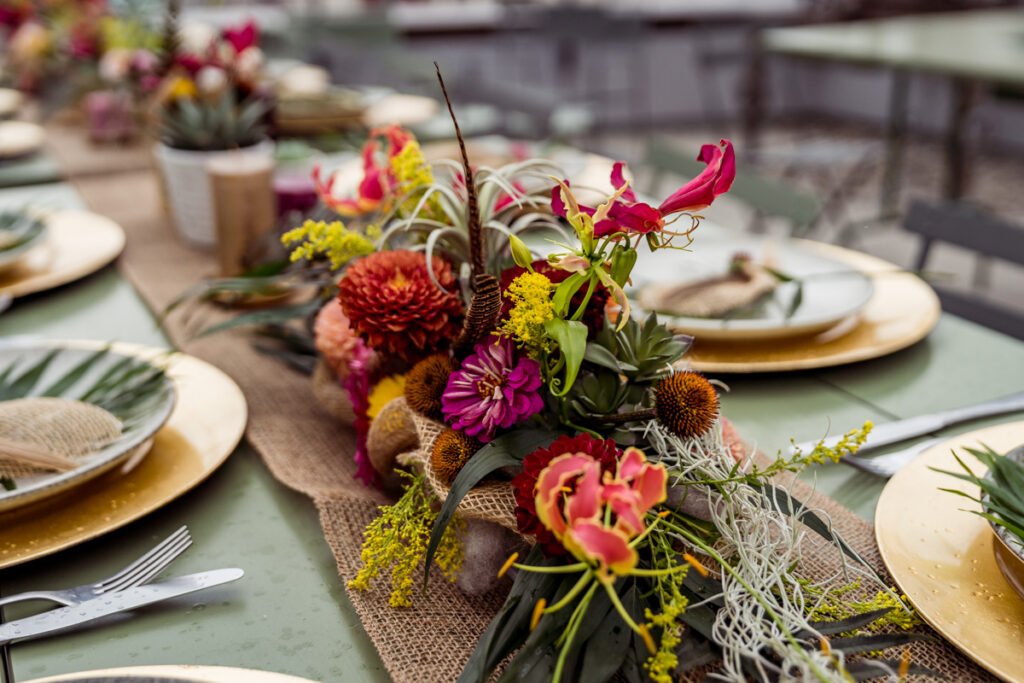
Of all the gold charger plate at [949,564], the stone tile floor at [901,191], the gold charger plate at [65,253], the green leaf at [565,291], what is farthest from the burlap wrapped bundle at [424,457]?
the stone tile floor at [901,191]

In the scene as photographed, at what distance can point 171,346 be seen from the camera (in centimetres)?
94

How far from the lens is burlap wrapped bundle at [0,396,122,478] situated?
2.07ft

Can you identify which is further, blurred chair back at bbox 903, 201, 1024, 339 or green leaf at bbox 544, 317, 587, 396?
blurred chair back at bbox 903, 201, 1024, 339

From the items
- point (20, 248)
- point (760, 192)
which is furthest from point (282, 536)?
point (760, 192)

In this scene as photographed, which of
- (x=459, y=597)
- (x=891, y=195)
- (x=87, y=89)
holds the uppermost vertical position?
(x=87, y=89)

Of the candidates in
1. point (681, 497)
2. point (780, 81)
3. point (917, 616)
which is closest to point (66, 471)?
point (681, 497)

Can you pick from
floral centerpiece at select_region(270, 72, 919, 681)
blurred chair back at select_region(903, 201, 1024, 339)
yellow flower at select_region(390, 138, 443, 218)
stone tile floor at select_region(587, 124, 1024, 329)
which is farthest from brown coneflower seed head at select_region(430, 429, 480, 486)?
stone tile floor at select_region(587, 124, 1024, 329)

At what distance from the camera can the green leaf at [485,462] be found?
0.49m

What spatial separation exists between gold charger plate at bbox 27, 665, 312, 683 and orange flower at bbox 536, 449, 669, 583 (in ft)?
0.54

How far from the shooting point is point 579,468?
406 mm

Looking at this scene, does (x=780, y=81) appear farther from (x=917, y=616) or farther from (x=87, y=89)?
(x=917, y=616)

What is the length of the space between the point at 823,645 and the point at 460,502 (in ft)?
0.64

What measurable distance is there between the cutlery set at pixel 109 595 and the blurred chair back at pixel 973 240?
0.97m

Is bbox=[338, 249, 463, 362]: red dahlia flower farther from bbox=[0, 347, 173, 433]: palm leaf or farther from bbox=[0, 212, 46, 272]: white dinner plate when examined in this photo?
bbox=[0, 212, 46, 272]: white dinner plate
